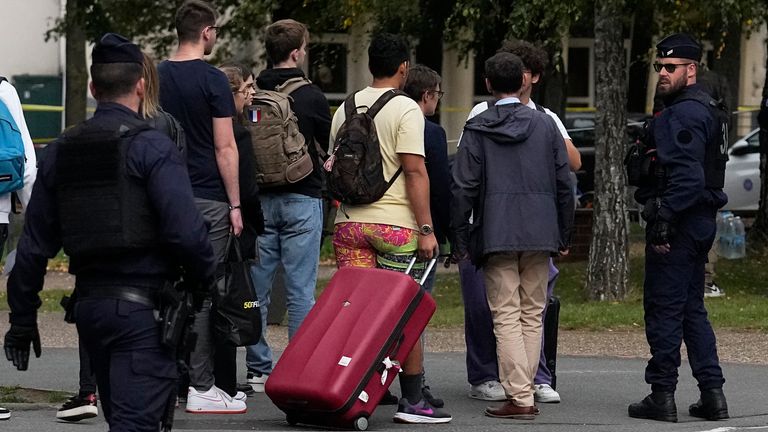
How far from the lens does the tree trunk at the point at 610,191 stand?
46.4 feet

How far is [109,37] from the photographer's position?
529 centimetres

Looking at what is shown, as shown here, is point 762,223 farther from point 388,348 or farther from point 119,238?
point 119,238

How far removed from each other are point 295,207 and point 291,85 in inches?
25.3

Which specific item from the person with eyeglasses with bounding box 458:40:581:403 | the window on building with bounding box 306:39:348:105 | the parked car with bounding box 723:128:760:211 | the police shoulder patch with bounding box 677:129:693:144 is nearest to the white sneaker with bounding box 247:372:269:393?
the person with eyeglasses with bounding box 458:40:581:403

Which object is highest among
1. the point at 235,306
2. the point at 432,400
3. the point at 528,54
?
the point at 528,54

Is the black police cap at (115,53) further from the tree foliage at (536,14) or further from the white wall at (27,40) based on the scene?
the white wall at (27,40)

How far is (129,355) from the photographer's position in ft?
16.5

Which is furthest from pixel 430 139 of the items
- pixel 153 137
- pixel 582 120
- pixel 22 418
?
pixel 582 120

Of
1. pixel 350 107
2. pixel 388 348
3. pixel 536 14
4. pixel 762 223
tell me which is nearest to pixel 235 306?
pixel 388 348

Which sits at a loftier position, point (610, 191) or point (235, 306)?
point (235, 306)

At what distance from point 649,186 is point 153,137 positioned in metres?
3.37

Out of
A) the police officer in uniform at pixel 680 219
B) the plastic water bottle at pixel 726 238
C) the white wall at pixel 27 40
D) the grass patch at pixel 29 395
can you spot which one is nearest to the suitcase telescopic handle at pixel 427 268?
the police officer in uniform at pixel 680 219

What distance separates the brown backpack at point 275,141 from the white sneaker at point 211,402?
3.56 ft

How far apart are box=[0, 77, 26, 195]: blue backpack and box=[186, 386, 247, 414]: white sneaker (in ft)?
4.21
